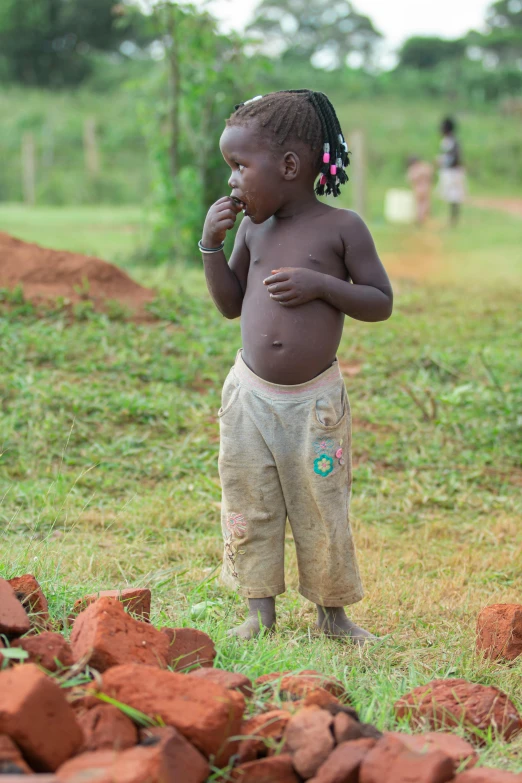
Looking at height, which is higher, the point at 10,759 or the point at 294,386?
the point at 294,386

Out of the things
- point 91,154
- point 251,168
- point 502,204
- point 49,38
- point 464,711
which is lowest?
point 464,711

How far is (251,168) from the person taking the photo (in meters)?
2.54

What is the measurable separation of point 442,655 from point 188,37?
6482 mm

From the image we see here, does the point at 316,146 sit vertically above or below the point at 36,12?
below

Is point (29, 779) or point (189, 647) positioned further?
point (189, 647)

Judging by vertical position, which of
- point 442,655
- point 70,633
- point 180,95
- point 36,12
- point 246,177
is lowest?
point 442,655

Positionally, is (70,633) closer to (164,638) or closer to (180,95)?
(164,638)

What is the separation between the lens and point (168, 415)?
4.57 m

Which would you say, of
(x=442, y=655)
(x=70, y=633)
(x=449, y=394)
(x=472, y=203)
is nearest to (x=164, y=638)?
(x=70, y=633)

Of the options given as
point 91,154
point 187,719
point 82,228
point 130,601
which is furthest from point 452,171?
point 187,719

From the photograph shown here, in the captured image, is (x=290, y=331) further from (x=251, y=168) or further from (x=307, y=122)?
(x=307, y=122)

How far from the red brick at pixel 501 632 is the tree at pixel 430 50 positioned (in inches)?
1734

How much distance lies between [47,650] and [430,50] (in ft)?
150

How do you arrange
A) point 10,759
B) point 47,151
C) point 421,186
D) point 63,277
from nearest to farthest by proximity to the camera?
point 10,759 → point 63,277 → point 421,186 → point 47,151
